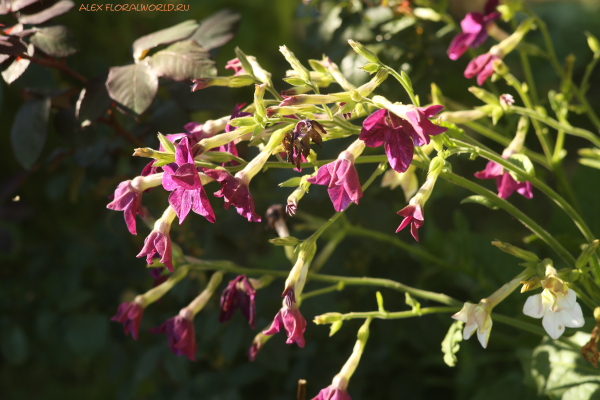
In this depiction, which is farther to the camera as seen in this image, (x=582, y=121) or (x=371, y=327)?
(x=582, y=121)

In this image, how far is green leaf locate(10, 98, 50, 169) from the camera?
701 millimetres

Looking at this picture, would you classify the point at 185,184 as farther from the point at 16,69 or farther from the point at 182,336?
the point at 16,69

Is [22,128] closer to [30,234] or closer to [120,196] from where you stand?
[120,196]

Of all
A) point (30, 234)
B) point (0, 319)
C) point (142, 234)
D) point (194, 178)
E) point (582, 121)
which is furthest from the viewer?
point (30, 234)

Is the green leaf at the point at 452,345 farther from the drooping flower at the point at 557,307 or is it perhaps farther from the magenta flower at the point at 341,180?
the magenta flower at the point at 341,180

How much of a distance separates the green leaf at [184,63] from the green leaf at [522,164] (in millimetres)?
371

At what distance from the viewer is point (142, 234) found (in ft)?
3.47

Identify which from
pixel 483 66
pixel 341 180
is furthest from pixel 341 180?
pixel 483 66

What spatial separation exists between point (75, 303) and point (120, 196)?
2.28 ft

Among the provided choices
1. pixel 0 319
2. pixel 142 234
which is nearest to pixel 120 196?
pixel 142 234

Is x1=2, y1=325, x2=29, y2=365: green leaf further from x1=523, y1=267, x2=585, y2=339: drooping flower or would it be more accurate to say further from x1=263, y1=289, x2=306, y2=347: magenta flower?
x1=523, y1=267, x2=585, y2=339: drooping flower

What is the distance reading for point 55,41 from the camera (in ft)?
2.25

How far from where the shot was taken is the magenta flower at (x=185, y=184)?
16.3 inches

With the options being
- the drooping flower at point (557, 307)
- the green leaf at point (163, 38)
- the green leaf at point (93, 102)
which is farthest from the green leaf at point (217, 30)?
the drooping flower at point (557, 307)
